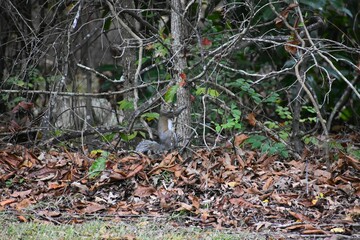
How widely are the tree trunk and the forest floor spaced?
0.32 meters

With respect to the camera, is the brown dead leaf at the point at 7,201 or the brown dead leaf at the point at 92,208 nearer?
the brown dead leaf at the point at 92,208

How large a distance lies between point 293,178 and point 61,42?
3.16 m

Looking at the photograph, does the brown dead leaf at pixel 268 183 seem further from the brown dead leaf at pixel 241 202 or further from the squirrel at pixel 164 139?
the squirrel at pixel 164 139

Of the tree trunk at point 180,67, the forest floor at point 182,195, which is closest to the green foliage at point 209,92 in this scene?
the tree trunk at point 180,67

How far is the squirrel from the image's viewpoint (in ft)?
25.5

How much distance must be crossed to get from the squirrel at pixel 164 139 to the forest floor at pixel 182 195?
0.78 feet

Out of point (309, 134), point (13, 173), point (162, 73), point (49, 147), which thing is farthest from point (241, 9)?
point (13, 173)

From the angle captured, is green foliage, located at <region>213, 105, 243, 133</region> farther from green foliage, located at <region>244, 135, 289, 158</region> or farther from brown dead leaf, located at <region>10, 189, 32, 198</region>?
brown dead leaf, located at <region>10, 189, 32, 198</region>

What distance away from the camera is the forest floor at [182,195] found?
5570 millimetres

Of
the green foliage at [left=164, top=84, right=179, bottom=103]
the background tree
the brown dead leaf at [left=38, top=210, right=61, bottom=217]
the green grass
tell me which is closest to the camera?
the green grass

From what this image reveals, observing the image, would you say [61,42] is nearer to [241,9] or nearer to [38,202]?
[38,202]

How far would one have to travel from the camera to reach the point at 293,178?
671 cm

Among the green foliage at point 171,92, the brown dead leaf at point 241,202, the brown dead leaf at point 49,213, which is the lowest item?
the brown dead leaf at point 241,202

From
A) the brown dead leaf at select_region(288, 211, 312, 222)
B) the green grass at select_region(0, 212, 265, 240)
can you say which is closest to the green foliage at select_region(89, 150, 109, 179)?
the green grass at select_region(0, 212, 265, 240)
